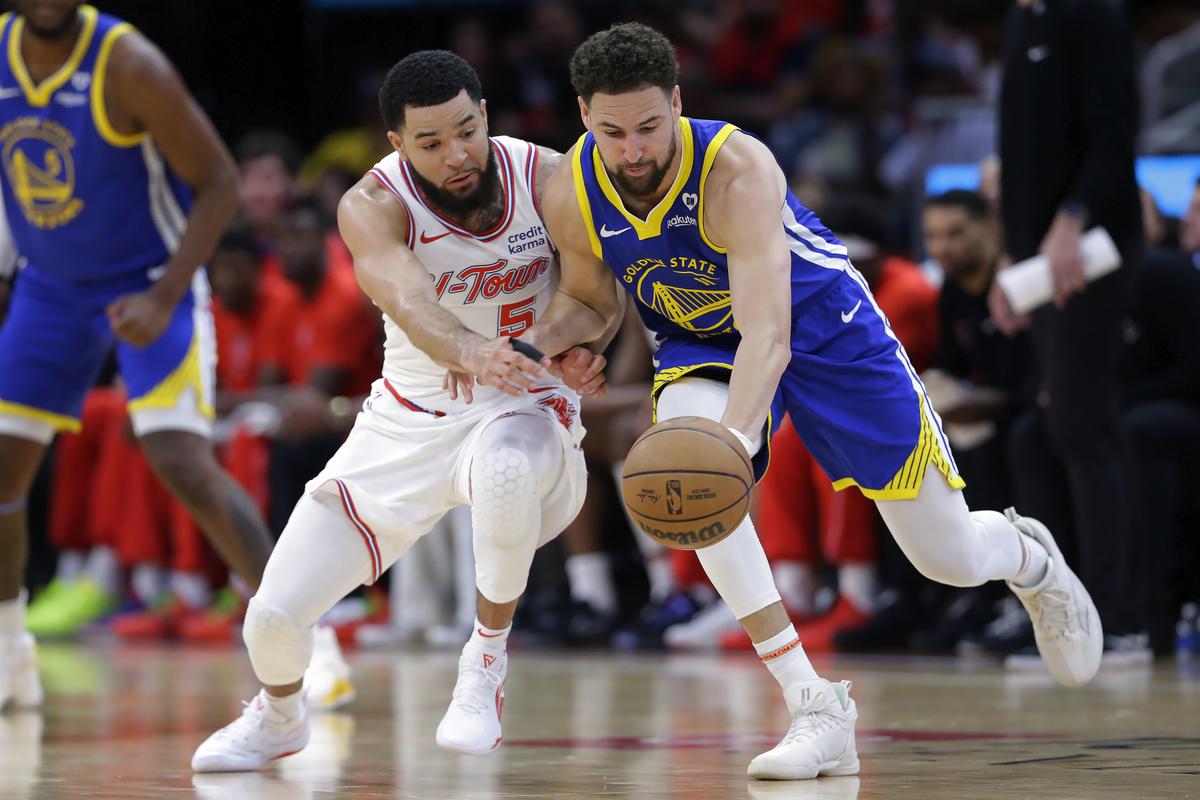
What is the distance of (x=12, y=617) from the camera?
5875mm

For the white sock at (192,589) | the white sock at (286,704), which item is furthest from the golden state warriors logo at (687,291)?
the white sock at (192,589)

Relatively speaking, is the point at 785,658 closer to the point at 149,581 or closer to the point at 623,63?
the point at 623,63

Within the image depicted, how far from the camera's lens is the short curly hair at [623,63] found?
4043mm

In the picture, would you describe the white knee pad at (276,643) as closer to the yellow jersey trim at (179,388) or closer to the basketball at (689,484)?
the basketball at (689,484)

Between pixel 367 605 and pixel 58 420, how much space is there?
4.31m

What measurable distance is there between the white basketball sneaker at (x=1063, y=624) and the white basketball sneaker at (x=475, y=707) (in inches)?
61.3

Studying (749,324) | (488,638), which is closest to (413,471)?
(488,638)

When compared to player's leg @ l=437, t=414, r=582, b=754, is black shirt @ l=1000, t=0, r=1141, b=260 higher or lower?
higher

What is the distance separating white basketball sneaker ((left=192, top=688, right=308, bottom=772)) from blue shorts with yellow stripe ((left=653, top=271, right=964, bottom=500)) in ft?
4.32

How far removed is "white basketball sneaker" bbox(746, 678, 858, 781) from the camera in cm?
405

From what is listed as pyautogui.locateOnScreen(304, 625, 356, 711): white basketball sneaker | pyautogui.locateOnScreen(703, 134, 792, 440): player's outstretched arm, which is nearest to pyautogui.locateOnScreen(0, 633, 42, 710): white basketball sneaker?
pyautogui.locateOnScreen(304, 625, 356, 711): white basketball sneaker

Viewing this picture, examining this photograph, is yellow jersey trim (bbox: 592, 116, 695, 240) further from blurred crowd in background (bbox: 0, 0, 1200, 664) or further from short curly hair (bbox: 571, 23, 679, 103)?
blurred crowd in background (bbox: 0, 0, 1200, 664)

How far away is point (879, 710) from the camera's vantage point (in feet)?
18.3

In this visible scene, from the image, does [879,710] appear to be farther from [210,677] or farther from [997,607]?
[210,677]
